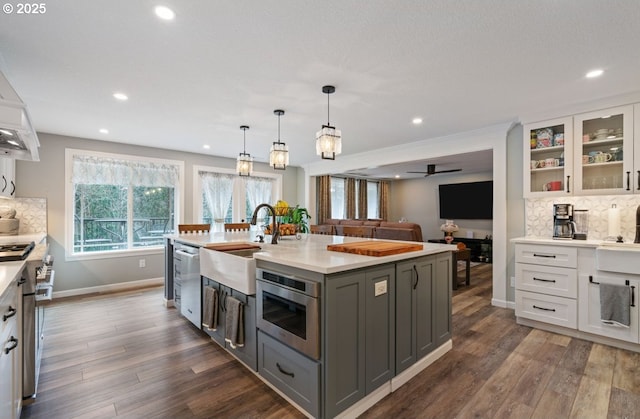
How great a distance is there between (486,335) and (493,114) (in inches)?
97.3

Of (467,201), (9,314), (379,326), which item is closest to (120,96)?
(9,314)

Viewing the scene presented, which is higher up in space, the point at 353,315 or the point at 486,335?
the point at 353,315

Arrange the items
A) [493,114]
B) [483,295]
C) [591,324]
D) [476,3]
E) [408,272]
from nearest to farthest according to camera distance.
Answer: [476,3]
[408,272]
[591,324]
[493,114]
[483,295]

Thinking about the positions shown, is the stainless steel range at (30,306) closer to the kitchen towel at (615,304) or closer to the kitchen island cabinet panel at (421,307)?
the kitchen island cabinet panel at (421,307)

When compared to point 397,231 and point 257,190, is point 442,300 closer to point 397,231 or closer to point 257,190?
point 397,231

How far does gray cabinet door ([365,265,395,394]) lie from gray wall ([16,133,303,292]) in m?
4.61

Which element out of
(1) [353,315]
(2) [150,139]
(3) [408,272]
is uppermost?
(2) [150,139]

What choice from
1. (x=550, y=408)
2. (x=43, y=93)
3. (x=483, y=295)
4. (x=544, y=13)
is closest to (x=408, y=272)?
(x=550, y=408)

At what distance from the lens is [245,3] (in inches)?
63.7

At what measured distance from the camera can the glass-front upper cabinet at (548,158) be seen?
10.6 ft

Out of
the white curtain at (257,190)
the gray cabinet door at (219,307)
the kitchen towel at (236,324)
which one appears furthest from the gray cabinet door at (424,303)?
the white curtain at (257,190)

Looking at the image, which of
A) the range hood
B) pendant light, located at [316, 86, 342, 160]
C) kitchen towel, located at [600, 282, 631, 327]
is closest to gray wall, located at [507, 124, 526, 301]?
kitchen towel, located at [600, 282, 631, 327]

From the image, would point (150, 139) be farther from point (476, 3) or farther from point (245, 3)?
point (476, 3)

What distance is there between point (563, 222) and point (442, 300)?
1.98 m
